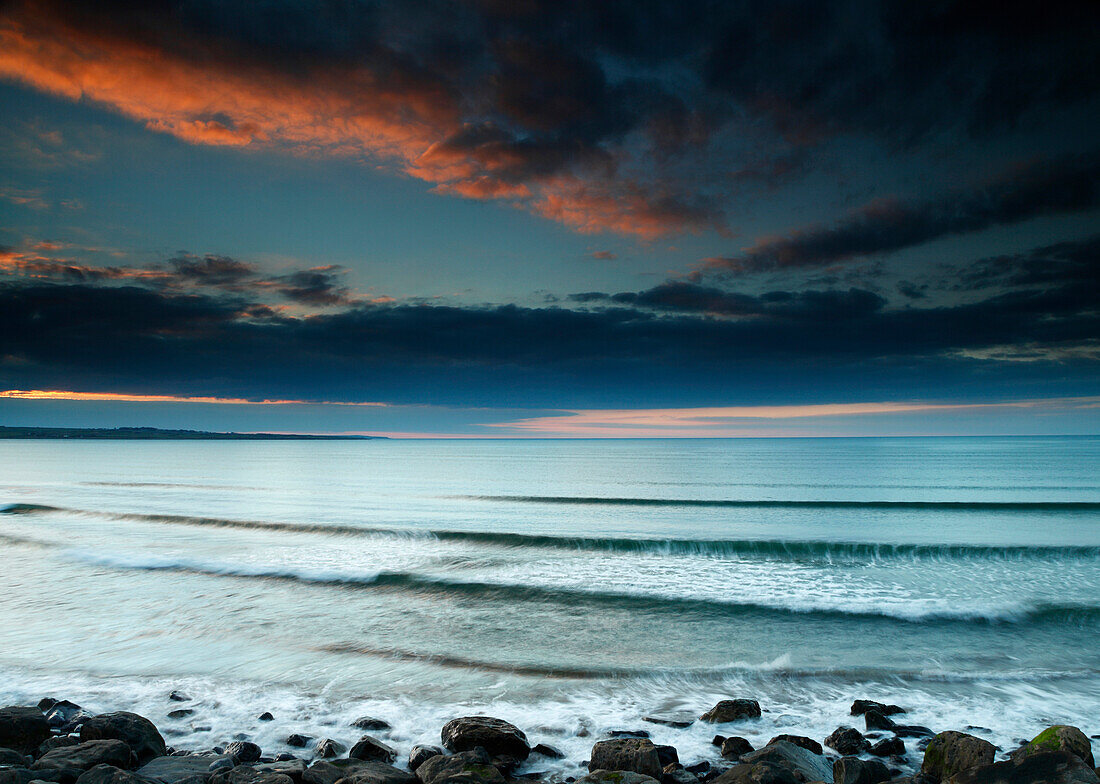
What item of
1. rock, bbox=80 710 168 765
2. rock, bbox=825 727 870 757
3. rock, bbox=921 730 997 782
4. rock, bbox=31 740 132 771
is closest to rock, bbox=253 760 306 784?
rock, bbox=31 740 132 771

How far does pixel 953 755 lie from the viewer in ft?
19.0

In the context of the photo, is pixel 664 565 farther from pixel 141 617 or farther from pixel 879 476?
pixel 879 476

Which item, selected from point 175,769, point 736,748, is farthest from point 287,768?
point 736,748

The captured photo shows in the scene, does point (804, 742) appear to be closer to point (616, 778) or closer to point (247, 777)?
point (616, 778)

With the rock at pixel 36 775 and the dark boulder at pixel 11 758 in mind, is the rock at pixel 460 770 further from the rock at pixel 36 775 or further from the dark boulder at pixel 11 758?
the dark boulder at pixel 11 758

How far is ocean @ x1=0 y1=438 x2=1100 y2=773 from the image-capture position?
7.93 m

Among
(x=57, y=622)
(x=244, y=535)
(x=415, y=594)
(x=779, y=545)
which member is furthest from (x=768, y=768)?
(x=244, y=535)

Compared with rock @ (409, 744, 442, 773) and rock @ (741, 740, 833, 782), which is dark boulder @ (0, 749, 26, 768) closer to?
rock @ (409, 744, 442, 773)

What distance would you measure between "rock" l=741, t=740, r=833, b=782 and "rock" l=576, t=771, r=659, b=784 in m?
1.10

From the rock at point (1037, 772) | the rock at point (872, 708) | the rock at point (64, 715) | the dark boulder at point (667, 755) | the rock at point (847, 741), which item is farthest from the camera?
the rock at point (872, 708)

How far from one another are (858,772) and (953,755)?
100 cm

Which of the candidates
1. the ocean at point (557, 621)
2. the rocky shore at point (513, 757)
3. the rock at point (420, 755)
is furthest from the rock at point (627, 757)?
the rock at point (420, 755)

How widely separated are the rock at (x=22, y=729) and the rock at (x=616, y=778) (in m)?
6.59

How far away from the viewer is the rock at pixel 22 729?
22.1ft
